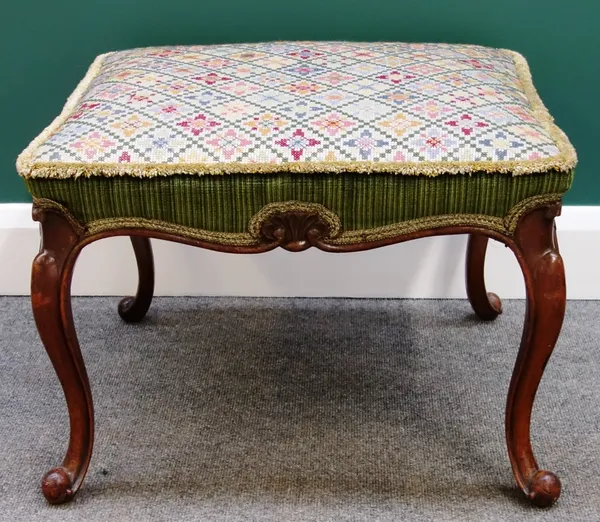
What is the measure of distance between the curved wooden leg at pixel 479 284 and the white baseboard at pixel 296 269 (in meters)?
0.06

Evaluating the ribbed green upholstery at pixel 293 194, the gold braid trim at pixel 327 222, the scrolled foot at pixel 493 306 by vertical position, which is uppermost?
the ribbed green upholstery at pixel 293 194

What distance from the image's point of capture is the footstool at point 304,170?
748 millimetres

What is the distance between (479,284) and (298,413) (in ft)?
1.15

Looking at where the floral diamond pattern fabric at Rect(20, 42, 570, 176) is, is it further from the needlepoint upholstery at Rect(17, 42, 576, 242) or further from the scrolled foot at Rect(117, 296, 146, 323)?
the scrolled foot at Rect(117, 296, 146, 323)

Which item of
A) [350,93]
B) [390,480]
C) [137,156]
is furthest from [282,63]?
[390,480]

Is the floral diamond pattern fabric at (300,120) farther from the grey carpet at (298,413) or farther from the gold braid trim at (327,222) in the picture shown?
the grey carpet at (298,413)

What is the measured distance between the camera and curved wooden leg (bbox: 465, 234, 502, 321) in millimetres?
1163

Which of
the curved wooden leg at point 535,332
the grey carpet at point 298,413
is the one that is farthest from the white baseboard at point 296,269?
the curved wooden leg at point 535,332

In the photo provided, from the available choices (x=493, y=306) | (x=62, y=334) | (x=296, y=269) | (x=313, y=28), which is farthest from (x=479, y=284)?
(x=62, y=334)

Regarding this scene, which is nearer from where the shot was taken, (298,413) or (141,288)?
(298,413)

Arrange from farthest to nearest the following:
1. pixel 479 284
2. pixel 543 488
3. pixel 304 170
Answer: pixel 479 284
pixel 543 488
pixel 304 170

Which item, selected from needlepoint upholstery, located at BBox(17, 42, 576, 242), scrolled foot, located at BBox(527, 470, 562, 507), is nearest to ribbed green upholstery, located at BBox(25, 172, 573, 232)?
needlepoint upholstery, located at BBox(17, 42, 576, 242)

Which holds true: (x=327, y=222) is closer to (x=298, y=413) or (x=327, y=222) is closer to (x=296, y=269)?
(x=298, y=413)

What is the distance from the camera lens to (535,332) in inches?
32.2
